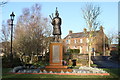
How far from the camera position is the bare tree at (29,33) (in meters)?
29.9

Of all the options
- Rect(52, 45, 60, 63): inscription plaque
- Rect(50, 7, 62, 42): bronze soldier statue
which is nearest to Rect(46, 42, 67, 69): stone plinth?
Rect(52, 45, 60, 63): inscription plaque

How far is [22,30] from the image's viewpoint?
30.5 metres

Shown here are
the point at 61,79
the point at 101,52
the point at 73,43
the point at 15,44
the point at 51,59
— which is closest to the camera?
the point at 61,79

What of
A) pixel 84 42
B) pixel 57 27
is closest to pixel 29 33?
pixel 57 27

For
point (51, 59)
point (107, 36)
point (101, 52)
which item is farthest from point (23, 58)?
point (107, 36)

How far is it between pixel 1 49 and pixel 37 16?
12502mm

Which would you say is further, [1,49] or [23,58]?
[1,49]

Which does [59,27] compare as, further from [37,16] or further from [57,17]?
[37,16]

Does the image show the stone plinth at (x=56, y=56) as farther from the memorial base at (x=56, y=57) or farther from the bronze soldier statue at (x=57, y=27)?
the bronze soldier statue at (x=57, y=27)

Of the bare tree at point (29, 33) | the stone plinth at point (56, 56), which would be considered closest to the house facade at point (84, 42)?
the bare tree at point (29, 33)

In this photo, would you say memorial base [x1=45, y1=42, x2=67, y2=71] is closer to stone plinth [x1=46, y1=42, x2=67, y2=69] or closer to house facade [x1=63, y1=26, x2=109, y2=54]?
stone plinth [x1=46, y1=42, x2=67, y2=69]

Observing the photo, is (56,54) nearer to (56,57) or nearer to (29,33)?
(56,57)

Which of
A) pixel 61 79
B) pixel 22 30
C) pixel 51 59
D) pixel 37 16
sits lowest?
pixel 61 79

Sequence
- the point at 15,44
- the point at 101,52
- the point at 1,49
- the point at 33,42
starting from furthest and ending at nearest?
the point at 101,52 < the point at 1,49 < the point at 15,44 < the point at 33,42
